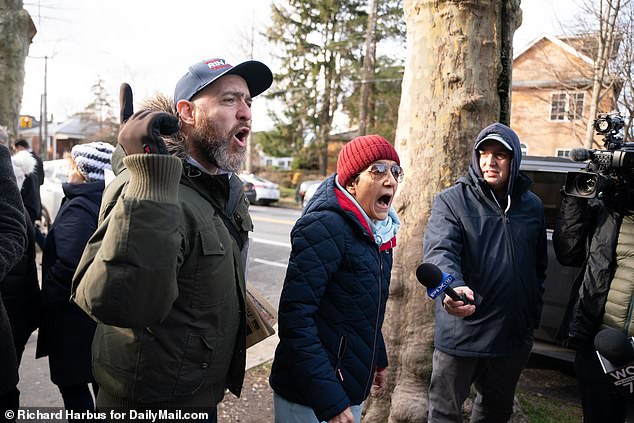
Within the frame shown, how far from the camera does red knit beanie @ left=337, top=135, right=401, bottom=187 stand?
233cm

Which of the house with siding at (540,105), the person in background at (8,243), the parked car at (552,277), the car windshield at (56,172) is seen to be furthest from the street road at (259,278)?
the house with siding at (540,105)

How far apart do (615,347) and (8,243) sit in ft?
9.66

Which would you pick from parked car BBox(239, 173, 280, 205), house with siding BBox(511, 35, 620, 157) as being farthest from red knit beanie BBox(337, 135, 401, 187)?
parked car BBox(239, 173, 280, 205)

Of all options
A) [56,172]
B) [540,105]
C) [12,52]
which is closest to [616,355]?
[12,52]

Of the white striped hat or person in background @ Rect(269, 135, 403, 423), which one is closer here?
person in background @ Rect(269, 135, 403, 423)

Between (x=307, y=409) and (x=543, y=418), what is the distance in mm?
2492

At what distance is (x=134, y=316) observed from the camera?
1.38 meters

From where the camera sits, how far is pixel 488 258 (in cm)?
281

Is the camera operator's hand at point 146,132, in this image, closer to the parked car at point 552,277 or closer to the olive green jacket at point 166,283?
the olive green jacket at point 166,283

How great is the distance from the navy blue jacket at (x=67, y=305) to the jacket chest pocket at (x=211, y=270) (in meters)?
1.34

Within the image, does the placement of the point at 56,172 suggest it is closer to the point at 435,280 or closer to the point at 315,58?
the point at 435,280

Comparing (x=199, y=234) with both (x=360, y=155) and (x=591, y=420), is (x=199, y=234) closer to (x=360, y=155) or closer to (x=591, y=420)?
(x=360, y=155)

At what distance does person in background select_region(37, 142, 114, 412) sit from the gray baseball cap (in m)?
1.18

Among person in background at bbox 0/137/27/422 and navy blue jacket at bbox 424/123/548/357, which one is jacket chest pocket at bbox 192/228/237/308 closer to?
person in background at bbox 0/137/27/422
